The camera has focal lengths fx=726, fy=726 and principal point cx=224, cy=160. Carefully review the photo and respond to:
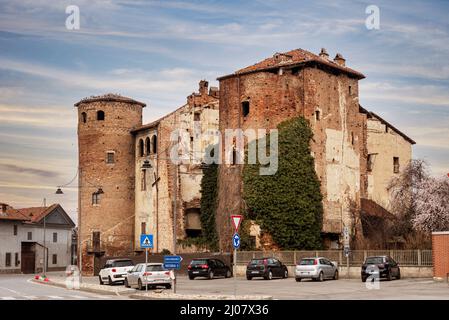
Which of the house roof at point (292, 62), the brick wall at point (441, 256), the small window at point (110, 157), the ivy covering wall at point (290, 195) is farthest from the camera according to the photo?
the small window at point (110, 157)

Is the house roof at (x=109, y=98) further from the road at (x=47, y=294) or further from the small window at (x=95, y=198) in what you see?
the road at (x=47, y=294)

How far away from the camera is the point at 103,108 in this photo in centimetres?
6719

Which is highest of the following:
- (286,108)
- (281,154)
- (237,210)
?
(286,108)

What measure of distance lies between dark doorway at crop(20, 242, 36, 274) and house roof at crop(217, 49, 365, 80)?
39.4 m

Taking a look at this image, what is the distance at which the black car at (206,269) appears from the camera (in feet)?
155

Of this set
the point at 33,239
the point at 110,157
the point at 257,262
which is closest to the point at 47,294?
the point at 257,262

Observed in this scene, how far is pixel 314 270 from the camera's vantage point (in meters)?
40.7

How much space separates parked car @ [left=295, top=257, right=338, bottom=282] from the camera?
40656mm

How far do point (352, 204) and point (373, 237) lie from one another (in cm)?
308

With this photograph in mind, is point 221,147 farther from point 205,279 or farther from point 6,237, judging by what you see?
point 6,237

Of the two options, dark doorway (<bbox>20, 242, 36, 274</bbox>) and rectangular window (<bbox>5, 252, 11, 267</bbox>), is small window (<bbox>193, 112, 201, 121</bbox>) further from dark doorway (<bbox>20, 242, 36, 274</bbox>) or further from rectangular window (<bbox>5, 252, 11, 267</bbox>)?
dark doorway (<bbox>20, 242, 36, 274</bbox>)

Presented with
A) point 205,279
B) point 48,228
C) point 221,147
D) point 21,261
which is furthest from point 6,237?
point 205,279

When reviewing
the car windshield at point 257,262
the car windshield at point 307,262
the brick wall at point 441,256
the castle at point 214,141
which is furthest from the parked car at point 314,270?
the castle at point 214,141

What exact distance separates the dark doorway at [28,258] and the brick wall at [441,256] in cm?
5802
